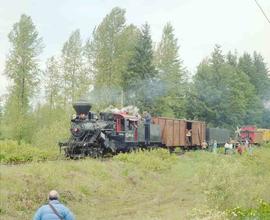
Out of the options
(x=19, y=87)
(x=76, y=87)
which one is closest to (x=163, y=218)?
(x=19, y=87)

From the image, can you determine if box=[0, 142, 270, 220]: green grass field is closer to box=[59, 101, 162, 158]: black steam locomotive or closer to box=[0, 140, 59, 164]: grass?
box=[59, 101, 162, 158]: black steam locomotive

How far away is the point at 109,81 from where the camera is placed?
186 ft

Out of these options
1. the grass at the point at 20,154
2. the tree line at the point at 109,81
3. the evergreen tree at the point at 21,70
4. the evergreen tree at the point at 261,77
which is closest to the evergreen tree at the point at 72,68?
the tree line at the point at 109,81

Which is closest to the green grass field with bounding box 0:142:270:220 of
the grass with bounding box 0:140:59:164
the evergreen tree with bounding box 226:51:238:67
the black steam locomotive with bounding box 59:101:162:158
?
the black steam locomotive with bounding box 59:101:162:158

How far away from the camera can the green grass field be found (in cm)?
1686

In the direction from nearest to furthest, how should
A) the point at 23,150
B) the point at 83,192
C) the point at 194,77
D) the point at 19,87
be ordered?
the point at 83,192, the point at 23,150, the point at 19,87, the point at 194,77

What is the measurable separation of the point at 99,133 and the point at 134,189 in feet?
20.5

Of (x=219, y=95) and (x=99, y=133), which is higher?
(x=219, y=95)

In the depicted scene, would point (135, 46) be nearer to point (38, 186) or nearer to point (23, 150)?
point (23, 150)

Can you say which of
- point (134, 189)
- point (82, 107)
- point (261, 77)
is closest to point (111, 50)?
point (82, 107)

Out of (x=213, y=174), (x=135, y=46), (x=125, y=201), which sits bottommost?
(x=125, y=201)

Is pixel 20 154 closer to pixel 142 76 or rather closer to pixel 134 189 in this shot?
pixel 134 189

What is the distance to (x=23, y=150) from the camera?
91.8ft

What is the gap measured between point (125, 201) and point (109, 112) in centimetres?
1125
